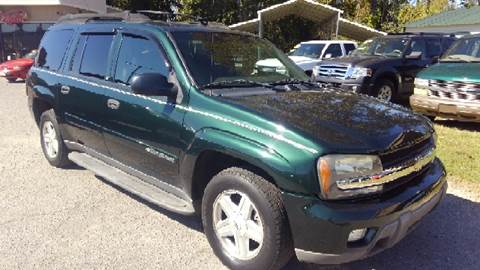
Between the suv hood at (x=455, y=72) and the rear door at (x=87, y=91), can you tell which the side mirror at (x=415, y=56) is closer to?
the suv hood at (x=455, y=72)

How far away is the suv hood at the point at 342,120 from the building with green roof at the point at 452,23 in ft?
106

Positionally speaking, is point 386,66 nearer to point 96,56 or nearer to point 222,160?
point 96,56

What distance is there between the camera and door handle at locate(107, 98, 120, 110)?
4670mm

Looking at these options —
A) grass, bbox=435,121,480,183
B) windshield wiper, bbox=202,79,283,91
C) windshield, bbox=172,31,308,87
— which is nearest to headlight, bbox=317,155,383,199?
windshield wiper, bbox=202,79,283,91

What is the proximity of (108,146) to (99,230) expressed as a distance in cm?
94

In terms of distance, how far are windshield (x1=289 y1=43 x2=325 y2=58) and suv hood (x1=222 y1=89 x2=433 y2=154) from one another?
12.3m

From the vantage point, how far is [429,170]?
13.0 feet

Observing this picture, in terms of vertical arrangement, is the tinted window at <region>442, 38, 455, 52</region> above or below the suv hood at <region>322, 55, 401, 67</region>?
above

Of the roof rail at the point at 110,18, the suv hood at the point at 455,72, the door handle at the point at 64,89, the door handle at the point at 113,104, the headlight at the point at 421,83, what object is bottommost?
the headlight at the point at 421,83

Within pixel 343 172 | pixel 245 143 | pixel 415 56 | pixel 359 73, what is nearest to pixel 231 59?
pixel 245 143

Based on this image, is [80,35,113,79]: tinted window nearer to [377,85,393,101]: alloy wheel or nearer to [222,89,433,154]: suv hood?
[222,89,433,154]: suv hood

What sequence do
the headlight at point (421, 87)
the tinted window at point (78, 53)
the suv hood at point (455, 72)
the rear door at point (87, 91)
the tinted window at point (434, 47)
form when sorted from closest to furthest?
the rear door at point (87, 91) < the tinted window at point (78, 53) < the suv hood at point (455, 72) < the headlight at point (421, 87) < the tinted window at point (434, 47)

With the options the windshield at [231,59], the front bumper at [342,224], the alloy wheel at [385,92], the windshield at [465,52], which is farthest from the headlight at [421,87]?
the front bumper at [342,224]

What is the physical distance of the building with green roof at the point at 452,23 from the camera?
3291 centimetres
